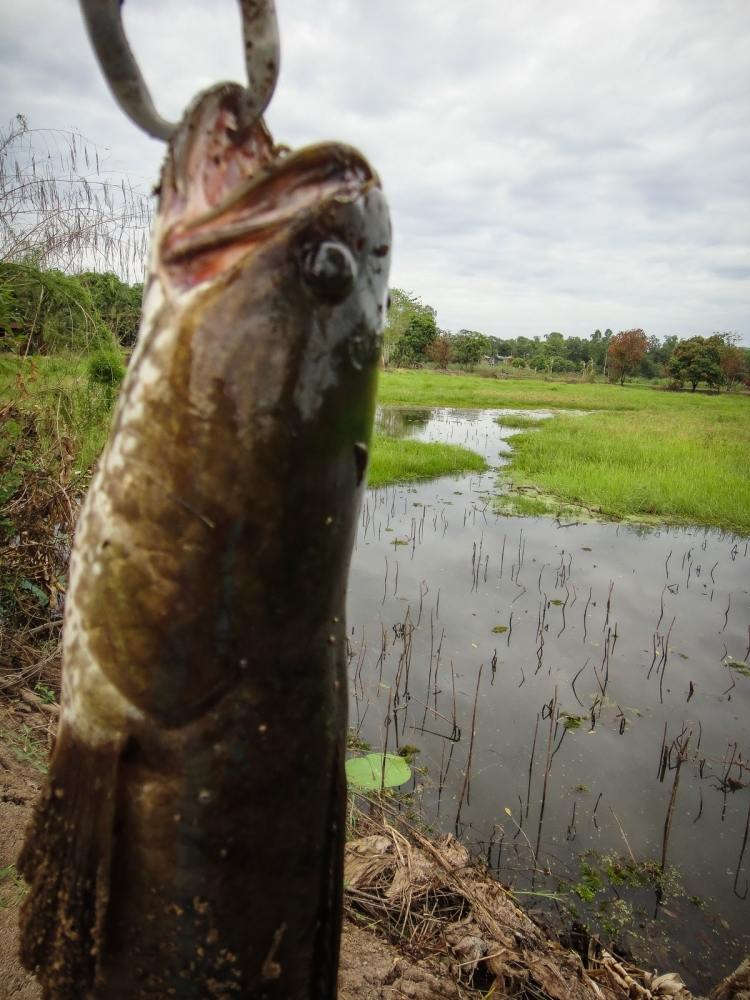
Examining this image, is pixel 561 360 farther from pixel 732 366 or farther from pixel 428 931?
pixel 428 931

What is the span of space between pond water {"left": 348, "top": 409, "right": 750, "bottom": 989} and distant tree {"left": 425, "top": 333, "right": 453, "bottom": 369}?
167ft

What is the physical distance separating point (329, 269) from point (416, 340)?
199 feet

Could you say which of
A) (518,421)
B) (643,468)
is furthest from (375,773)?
(518,421)

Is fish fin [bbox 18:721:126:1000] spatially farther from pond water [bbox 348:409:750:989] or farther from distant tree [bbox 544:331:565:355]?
distant tree [bbox 544:331:565:355]

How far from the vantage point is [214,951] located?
1125mm

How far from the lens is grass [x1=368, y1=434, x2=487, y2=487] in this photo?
13815 millimetres

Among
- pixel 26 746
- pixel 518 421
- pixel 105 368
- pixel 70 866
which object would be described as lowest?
pixel 26 746

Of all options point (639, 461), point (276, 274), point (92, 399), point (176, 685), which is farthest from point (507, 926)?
point (639, 461)

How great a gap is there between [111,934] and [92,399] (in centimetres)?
585

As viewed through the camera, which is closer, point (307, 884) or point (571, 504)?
point (307, 884)

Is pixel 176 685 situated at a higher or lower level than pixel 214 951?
higher

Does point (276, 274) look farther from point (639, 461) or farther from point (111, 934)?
point (639, 461)

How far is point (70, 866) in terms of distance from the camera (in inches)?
42.5

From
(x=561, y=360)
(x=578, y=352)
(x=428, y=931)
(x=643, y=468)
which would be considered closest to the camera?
(x=428, y=931)
